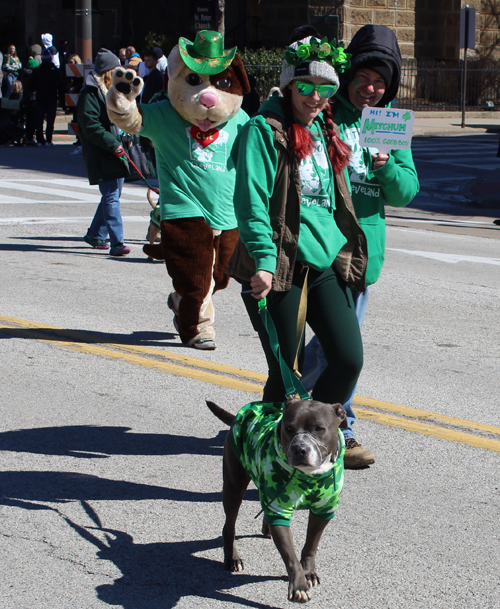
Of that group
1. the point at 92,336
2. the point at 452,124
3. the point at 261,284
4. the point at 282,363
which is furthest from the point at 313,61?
the point at 452,124

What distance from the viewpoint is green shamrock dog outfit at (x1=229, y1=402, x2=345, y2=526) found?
2965 mm

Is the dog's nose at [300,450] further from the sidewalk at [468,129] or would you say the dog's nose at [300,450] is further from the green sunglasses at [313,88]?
the sidewalk at [468,129]

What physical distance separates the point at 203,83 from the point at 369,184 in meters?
2.35

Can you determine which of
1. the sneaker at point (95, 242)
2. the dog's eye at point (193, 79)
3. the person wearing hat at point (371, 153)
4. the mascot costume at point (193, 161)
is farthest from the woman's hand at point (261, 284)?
the sneaker at point (95, 242)

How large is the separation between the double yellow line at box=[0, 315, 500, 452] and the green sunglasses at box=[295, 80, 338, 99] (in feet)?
6.30

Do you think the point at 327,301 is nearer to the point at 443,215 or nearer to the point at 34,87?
the point at 443,215

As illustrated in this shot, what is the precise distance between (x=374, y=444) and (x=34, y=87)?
18168 mm

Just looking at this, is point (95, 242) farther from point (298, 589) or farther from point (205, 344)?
point (298, 589)

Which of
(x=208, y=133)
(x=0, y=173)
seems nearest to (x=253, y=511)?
(x=208, y=133)

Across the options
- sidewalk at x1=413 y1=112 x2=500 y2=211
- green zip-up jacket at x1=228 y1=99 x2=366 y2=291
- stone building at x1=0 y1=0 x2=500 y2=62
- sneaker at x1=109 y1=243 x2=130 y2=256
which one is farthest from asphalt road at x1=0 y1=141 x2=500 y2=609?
stone building at x1=0 y1=0 x2=500 y2=62

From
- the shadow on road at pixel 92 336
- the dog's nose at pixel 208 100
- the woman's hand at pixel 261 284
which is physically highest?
the dog's nose at pixel 208 100

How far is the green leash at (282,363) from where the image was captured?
338cm

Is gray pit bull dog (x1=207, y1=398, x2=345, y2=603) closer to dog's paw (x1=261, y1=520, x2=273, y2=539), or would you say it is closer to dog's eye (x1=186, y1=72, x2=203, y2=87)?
dog's paw (x1=261, y1=520, x2=273, y2=539)

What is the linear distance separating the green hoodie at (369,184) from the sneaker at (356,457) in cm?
77
